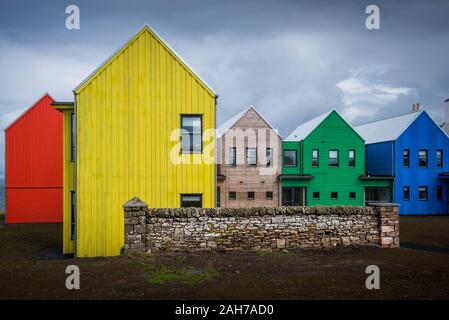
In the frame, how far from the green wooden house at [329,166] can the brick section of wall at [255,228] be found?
19.9 m

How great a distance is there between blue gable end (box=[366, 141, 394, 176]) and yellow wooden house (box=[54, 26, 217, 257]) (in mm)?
26076

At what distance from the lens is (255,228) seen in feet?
45.9

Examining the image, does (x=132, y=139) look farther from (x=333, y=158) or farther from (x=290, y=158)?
(x=333, y=158)

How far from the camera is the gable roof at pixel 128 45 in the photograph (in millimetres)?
15508

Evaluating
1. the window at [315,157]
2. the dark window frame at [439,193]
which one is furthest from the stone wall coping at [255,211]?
the dark window frame at [439,193]

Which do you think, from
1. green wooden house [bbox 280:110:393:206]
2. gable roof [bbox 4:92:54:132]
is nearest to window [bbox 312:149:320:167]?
green wooden house [bbox 280:110:393:206]

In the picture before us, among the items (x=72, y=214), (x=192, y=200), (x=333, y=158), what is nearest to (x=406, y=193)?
(x=333, y=158)

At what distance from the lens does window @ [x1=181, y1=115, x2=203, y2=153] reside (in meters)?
16.2

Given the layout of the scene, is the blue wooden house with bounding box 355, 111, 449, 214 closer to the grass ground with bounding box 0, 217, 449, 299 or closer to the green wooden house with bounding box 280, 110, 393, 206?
the green wooden house with bounding box 280, 110, 393, 206

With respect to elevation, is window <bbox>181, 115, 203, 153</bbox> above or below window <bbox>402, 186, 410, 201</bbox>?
above

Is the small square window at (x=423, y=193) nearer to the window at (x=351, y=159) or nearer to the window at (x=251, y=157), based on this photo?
the window at (x=351, y=159)

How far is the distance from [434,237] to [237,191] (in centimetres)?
1788

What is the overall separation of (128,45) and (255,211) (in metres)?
9.48
